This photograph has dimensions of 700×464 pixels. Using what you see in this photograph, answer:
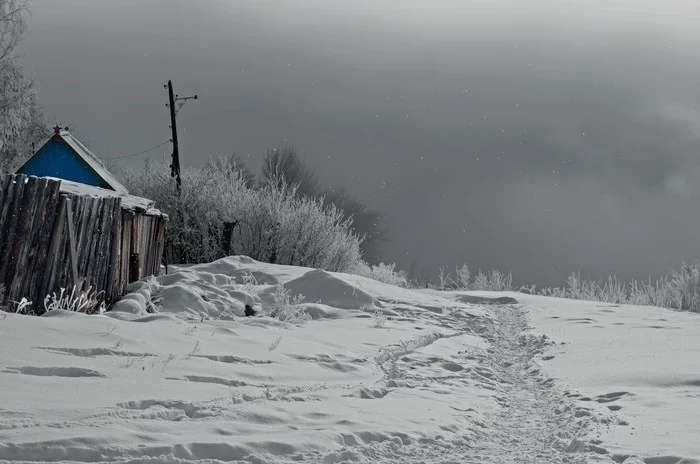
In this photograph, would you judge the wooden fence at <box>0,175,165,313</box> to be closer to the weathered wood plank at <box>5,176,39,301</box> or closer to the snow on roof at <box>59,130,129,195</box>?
the weathered wood plank at <box>5,176,39,301</box>

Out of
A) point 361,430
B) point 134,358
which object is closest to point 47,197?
point 134,358

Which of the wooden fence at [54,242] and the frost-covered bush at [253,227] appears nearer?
the wooden fence at [54,242]

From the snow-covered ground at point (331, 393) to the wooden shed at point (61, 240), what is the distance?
82cm

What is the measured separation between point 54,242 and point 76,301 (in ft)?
2.77

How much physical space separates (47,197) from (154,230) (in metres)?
6.01

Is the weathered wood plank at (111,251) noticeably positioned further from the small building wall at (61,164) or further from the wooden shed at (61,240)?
the small building wall at (61,164)

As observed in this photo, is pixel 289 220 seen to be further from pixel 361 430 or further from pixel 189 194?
pixel 361 430

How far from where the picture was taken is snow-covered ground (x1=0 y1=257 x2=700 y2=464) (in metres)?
3.77

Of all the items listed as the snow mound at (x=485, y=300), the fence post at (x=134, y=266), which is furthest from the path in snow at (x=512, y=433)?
the snow mound at (x=485, y=300)

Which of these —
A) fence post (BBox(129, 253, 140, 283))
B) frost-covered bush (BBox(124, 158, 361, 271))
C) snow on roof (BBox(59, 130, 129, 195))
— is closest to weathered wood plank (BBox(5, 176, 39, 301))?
fence post (BBox(129, 253, 140, 283))

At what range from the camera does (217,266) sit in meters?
15.4

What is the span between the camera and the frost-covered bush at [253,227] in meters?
21.4

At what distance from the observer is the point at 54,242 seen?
852cm

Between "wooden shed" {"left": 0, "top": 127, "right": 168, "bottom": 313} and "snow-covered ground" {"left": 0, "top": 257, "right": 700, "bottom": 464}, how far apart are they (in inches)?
32.1
